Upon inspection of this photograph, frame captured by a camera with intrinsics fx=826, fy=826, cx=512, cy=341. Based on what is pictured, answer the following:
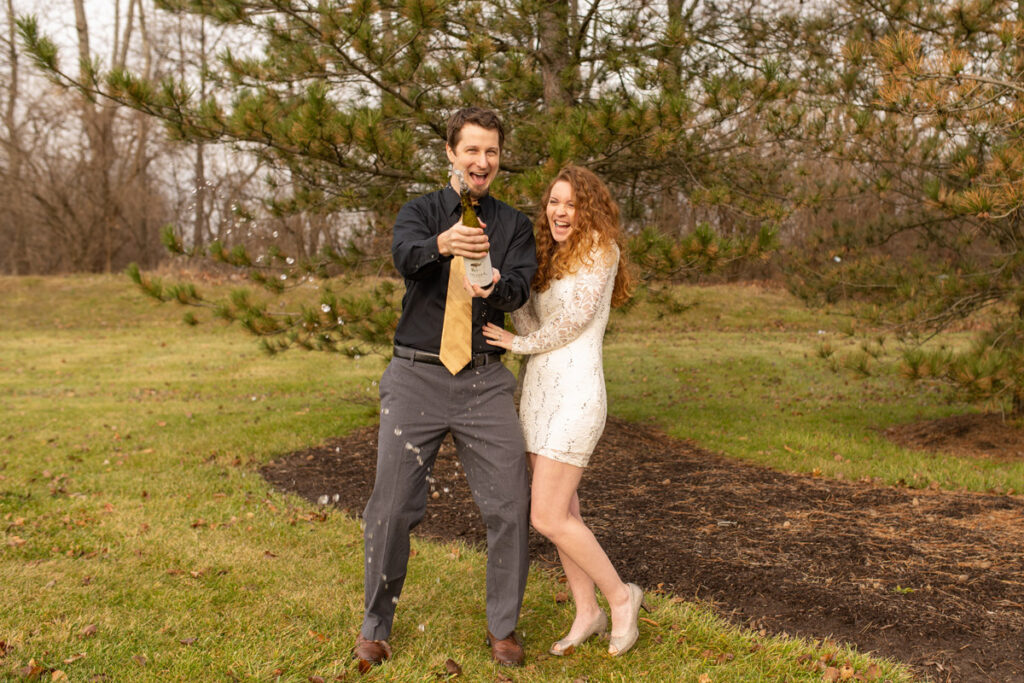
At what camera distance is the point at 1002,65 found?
5.71m

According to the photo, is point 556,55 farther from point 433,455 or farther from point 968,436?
point 968,436

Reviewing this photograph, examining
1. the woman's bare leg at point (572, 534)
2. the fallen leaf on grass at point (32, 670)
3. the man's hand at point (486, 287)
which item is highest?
the man's hand at point (486, 287)

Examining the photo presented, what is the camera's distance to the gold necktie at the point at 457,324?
3074 millimetres

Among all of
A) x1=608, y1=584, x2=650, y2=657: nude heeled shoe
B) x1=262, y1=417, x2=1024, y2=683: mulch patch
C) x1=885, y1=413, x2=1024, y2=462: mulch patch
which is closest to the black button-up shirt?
x1=608, y1=584, x2=650, y2=657: nude heeled shoe

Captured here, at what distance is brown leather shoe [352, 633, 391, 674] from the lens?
3275mm

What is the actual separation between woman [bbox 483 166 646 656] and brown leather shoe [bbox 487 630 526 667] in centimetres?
41


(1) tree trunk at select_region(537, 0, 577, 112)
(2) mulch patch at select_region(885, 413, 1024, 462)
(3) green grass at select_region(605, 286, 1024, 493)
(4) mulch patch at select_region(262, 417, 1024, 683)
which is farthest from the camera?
(2) mulch patch at select_region(885, 413, 1024, 462)

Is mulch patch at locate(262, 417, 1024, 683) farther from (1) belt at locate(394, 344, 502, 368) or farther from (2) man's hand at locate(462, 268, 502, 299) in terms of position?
(2) man's hand at locate(462, 268, 502, 299)

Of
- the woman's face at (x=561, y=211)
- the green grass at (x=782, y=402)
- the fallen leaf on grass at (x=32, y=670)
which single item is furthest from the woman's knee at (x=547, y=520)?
the green grass at (x=782, y=402)

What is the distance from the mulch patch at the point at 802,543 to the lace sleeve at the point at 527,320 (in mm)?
1783

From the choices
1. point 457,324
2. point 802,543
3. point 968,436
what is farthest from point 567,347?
point 968,436

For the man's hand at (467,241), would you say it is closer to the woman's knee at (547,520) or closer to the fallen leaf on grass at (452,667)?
the woman's knee at (547,520)

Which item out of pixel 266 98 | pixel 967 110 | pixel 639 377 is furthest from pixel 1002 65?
pixel 639 377

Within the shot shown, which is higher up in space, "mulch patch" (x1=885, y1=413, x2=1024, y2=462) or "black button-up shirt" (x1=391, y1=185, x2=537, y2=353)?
"black button-up shirt" (x1=391, y1=185, x2=537, y2=353)
